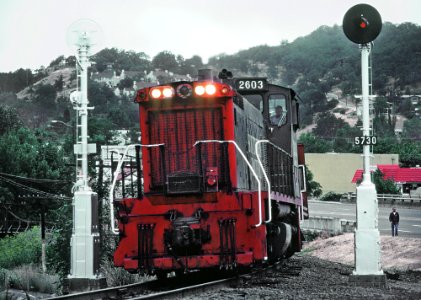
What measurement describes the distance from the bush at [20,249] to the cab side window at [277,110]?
2295cm

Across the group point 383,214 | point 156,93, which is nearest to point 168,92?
point 156,93

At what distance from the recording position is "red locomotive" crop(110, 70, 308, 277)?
14.6 meters

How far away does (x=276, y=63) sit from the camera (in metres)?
158

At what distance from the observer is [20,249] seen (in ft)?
148

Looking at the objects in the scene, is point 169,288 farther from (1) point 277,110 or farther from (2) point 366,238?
(1) point 277,110

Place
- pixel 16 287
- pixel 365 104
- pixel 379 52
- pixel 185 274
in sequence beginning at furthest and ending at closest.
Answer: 1. pixel 379 52
2. pixel 16 287
3. pixel 185 274
4. pixel 365 104

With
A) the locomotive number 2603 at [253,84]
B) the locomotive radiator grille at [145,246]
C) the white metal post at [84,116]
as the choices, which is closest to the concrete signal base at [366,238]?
the locomotive radiator grille at [145,246]

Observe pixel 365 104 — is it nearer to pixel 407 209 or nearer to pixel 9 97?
pixel 407 209

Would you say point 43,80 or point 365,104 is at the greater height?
point 43,80

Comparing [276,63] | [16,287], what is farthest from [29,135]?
[276,63]

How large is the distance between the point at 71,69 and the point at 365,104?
13738cm

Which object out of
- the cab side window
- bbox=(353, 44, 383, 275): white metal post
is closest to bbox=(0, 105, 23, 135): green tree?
the cab side window

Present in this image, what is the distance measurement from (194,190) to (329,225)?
131ft

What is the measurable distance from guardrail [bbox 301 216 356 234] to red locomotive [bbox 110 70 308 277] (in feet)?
120
